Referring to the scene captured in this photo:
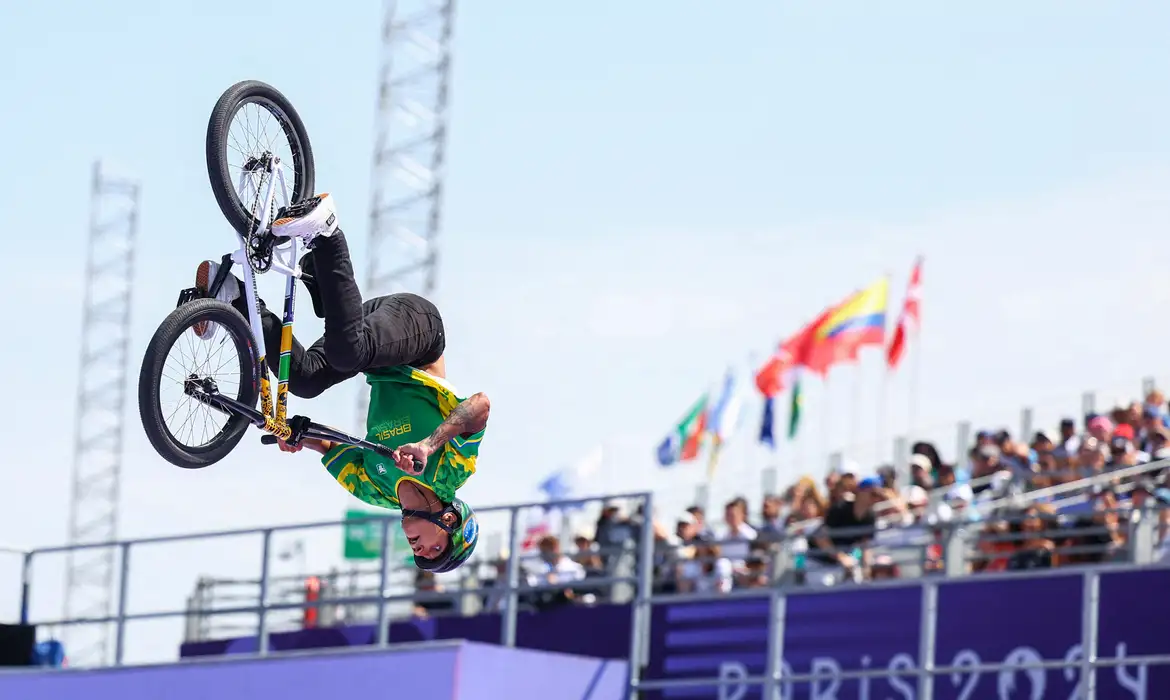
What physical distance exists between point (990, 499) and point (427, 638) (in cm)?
523

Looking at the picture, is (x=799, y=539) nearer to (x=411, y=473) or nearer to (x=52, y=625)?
(x=52, y=625)

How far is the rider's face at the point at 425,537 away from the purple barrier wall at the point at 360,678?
239 inches

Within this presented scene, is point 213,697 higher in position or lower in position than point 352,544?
lower

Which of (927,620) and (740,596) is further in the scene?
(740,596)

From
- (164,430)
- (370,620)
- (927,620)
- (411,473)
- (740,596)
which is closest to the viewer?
(164,430)

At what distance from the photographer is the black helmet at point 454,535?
9734mm

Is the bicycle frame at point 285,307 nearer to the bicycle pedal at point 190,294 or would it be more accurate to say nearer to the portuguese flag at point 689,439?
the bicycle pedal at point 190,294

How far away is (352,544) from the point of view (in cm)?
2105

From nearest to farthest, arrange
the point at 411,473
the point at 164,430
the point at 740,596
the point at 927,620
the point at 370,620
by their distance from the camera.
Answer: the point at 164,430, the point at 411,473, the point at 927,620, the point at 740,596, the point at 370,620

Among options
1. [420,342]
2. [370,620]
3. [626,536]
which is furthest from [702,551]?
[420,342]

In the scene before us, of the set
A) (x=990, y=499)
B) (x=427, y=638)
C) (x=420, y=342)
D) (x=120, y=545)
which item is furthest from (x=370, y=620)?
(x=420, y=342)

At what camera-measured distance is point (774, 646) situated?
15.8 meters

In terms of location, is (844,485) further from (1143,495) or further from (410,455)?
(410,455)

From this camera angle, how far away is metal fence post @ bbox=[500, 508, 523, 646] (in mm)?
16516
